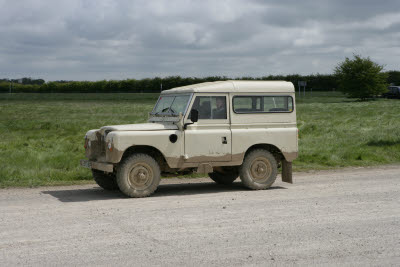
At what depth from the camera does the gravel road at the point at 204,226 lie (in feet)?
20.6

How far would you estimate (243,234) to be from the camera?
7336 millimetres

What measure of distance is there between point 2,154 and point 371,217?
1137cm

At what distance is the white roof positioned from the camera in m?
11.2

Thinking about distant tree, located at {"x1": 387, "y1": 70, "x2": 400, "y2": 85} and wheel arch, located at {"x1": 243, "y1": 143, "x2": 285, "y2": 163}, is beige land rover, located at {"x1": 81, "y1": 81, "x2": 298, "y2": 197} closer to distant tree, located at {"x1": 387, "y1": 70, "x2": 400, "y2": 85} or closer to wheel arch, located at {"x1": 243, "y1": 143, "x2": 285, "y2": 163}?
wheel arch, located at {"x1": 243, "y1": 143, "x2": 285, "y2": 163}

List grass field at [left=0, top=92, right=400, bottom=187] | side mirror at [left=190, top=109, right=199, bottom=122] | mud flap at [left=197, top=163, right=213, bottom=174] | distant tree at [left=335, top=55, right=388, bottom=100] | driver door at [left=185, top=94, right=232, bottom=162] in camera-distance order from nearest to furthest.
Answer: side mirror at [left=190, top=109, right=199, bottom=122] < driver door at [left=185, top=94, right=232, bottom=162] < mud flap at [left=197, top=163, right=213, bottom=174] < grass field at [left=0, top=92, right=400, bottom=187] < distant tree at [left=335, top=55, right=388, bottom=100]

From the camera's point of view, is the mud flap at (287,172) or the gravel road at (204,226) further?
the mud flap at (287,172)

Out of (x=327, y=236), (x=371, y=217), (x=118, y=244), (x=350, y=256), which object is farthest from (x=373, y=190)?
(x=118, y=244)

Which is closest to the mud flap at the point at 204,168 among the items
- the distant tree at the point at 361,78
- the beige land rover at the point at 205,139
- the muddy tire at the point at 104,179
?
the beige land rover at the point at 205,139

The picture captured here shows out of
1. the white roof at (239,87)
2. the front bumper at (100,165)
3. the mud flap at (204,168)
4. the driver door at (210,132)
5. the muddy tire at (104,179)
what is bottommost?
the muddy tire at (104,179)

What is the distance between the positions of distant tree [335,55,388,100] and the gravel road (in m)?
53.9

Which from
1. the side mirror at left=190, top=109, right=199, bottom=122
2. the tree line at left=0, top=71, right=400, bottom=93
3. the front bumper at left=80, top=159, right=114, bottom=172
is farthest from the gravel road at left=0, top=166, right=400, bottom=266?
the tree line at left=0, top=71, right=400, bottom=93

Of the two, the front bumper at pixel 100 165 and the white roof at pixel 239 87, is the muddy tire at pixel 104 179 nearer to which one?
the front bumper at pixel 100 165

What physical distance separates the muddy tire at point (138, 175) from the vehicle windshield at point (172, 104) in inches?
48.1

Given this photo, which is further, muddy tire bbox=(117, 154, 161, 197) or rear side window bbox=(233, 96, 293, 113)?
rear side window bbox=(233, 96, 293, 113)
